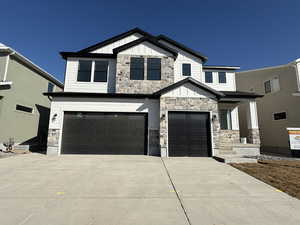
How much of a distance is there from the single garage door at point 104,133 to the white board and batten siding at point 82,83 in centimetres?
262

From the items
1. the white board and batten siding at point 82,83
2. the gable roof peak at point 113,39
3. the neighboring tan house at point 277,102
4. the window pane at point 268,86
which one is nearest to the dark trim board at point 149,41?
the white board and batten siding at point 82,83

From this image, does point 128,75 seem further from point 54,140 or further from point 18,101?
point 18,101

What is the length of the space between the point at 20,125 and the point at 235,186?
15485mm

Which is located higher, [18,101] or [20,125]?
[18,101]

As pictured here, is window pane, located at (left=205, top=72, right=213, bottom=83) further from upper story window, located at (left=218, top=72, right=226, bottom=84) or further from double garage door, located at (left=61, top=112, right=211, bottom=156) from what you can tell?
double garage door, located at (left=61, top=112, right=211, bottom=156)

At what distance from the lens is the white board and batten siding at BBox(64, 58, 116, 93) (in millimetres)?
11836

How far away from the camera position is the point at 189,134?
31.1 feet

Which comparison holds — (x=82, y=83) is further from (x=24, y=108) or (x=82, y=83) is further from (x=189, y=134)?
(x=189, y=134)

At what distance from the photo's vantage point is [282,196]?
378 centimetres

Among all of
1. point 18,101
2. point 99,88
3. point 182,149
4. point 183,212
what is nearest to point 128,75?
point 99,88

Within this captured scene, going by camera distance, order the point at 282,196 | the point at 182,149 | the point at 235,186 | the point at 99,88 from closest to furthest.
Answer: the point at 282,196, the point at 235,186, the point at 182,149, the point at 99,88

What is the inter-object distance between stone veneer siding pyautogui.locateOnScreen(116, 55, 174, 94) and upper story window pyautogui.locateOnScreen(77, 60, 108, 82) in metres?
1.44

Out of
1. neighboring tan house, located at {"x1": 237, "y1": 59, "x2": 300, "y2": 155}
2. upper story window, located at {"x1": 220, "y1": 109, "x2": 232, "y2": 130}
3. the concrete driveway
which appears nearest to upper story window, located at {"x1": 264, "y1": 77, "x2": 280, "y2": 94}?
neighboring tan house, located at {"x1": 237, "y1": 59, "x2": 300, "y2": 155}

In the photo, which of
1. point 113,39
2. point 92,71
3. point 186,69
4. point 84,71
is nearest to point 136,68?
point 92,71
